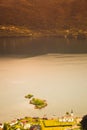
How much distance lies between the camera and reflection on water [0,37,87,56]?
14.4ft

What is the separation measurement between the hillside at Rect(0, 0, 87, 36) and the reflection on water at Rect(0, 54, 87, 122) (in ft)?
1.62

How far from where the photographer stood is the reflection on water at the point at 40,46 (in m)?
4.40

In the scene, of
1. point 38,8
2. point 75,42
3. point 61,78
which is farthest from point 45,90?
point 38,8

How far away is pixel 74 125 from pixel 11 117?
3.13ft

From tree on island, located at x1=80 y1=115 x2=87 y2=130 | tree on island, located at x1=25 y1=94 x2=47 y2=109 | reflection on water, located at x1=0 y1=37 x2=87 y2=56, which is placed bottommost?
tree on island, located at x1=80 y1=115 x2=87 y2=130

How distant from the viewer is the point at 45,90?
14.4ft

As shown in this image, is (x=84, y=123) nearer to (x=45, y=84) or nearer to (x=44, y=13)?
(x=45, y=84)

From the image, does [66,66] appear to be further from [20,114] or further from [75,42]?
[20,114]

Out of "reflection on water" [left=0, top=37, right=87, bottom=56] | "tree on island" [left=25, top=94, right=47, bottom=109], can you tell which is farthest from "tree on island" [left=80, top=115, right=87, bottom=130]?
"reflection on water" [left=0, top=37, right=87, bottom=56]

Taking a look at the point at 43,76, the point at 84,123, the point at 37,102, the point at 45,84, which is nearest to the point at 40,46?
the point at 43,76

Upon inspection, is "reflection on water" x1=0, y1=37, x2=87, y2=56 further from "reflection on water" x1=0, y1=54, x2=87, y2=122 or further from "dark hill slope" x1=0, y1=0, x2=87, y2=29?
"dark hill slope" x1=0, y1=0, x2=87, y2=29

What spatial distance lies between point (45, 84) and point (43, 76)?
5.1 inches

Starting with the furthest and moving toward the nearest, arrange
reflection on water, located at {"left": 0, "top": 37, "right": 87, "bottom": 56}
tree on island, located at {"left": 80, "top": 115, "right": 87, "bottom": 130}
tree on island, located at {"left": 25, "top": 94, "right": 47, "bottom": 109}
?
1. reflection on water, located at {"left": 0, "top": 37, "right": 87, "bottom": 56}
2. tree on island, located at {"left": 25, "top": 94, "right": 47, "bottom": 109}
3. tree on island, located at {"left": 80, "top": 115, "right": 87, "bottom": 130}

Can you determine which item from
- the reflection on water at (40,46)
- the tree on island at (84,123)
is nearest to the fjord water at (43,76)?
the reflection on water at (40,46)
